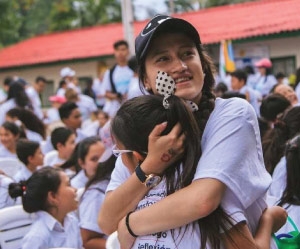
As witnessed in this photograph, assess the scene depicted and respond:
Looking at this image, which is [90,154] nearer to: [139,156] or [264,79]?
[139,156]

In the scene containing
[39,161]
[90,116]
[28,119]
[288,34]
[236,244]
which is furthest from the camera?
[288,34]

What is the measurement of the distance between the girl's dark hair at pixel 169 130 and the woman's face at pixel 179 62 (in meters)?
0.08

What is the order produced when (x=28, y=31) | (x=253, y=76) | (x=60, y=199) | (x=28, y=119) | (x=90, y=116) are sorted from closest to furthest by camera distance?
(x=60, y=199) → (x=28, y=119) → (x=90, y=116) → (x=253, y=76) → (x=28, y=31)

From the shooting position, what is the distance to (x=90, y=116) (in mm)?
9062

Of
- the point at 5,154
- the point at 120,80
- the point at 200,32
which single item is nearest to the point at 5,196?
the point at 5,154

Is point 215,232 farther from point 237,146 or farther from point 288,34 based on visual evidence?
point 288,34

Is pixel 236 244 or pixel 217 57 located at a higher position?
pixel 236 244

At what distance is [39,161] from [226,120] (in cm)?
359

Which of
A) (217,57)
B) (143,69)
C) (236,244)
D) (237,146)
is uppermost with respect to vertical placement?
(143,69)

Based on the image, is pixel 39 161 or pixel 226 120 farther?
pixel 39 161

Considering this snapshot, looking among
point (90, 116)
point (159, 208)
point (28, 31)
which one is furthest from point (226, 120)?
point (28, 31)

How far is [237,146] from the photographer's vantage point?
1521mm

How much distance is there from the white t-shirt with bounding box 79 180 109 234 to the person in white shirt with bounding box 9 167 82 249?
0.12m

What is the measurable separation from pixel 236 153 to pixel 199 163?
0.34 ft
